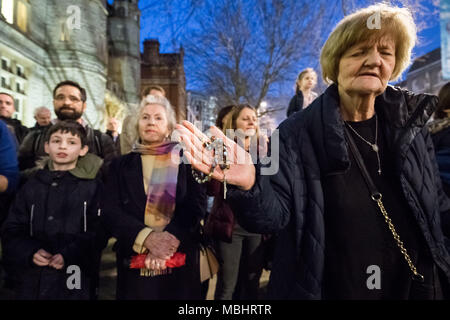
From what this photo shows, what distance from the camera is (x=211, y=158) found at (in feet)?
3.39

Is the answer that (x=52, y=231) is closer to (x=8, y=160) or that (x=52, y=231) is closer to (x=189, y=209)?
(x=8, y=160)

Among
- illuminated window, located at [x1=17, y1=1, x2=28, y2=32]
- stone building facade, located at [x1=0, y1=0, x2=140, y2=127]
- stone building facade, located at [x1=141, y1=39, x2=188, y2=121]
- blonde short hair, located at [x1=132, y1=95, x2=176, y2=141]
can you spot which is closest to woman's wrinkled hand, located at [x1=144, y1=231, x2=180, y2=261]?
blonde short hair, located at [x1=132, y1=95, x2=176, y2=141]

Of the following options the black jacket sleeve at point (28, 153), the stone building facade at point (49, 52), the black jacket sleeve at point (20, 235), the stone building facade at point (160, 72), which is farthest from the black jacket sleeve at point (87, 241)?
the stone building facade at point (160, 72)

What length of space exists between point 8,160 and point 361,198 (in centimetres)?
309

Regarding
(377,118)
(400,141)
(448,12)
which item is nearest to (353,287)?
(400,141)

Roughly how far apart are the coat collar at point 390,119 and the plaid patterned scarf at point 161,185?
1.34 meters

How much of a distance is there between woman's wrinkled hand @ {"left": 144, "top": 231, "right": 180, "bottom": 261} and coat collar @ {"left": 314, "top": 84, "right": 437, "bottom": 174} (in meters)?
1.31

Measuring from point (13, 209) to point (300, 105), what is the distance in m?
4.06

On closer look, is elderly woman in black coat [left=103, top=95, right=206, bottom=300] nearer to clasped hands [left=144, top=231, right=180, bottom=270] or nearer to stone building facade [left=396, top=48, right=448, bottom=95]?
clasped hands [left=144, top=231, right=180, bottom=270]

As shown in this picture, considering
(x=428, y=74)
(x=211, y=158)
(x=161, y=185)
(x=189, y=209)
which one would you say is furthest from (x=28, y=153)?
(x=428, y=74)

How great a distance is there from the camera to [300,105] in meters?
4.32

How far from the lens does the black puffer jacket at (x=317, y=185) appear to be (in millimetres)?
1176

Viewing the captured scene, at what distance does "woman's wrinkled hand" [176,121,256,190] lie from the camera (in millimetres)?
1007

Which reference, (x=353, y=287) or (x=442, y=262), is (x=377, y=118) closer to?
(x=442, y=262)
